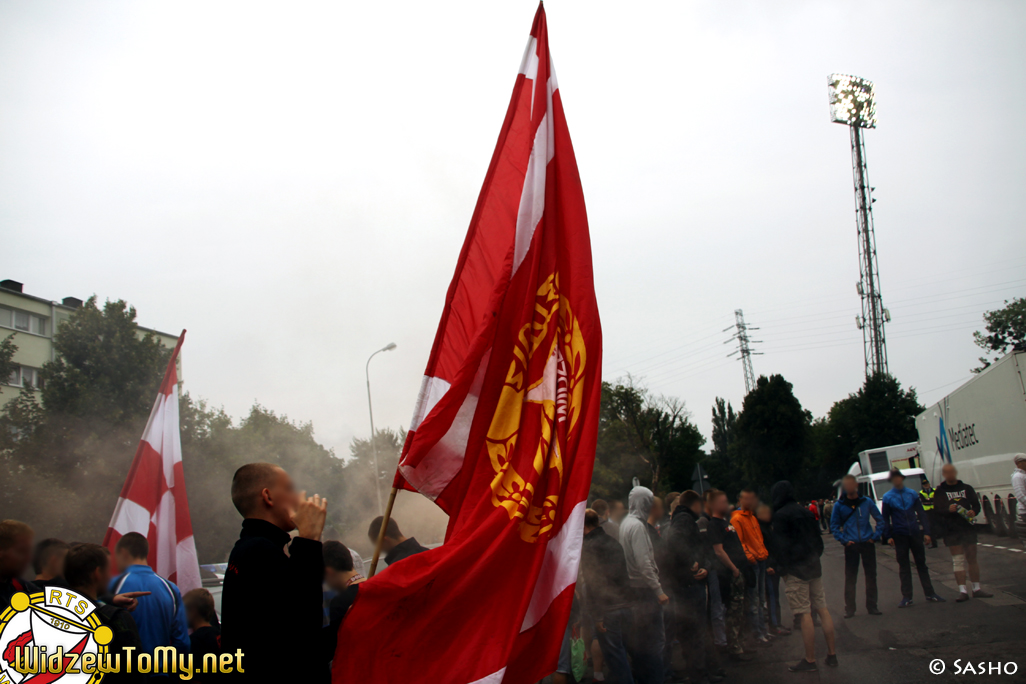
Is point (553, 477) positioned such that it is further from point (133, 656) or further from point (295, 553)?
point (133, 656)

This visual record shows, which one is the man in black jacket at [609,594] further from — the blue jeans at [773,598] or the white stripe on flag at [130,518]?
the blue jeans at [773,598]

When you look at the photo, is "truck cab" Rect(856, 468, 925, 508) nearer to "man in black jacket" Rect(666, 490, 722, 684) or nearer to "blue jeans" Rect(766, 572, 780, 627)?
"blue jeans" Rect(766, 572, 780, 627)

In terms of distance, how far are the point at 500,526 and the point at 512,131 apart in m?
2.09

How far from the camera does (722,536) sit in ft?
23.9

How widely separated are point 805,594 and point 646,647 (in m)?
2.28

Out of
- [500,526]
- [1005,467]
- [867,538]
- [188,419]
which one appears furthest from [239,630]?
[188,419]

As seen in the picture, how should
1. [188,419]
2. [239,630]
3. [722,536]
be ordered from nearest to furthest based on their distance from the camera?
1. [239,630]
2. [722,536]
3. [188,419]

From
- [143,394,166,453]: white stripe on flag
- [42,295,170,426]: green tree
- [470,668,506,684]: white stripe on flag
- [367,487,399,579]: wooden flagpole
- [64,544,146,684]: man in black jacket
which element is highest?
[42,295,170,426]: green tree

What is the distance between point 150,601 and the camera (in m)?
4.16

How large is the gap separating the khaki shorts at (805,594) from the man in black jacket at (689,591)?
31.5 inches

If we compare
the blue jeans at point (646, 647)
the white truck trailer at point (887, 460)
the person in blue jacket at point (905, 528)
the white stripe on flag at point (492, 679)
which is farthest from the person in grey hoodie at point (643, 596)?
the white truck trailer at point (887, 460)

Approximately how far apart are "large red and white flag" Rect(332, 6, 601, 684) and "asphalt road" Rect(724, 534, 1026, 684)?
13.5 feet

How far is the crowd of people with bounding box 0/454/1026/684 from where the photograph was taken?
7.11 ft

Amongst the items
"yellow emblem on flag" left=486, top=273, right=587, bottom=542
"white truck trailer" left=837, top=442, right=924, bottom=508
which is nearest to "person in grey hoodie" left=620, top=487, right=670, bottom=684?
"yellow emblem on flag" left=486, top=273, right=587, bottom=542
